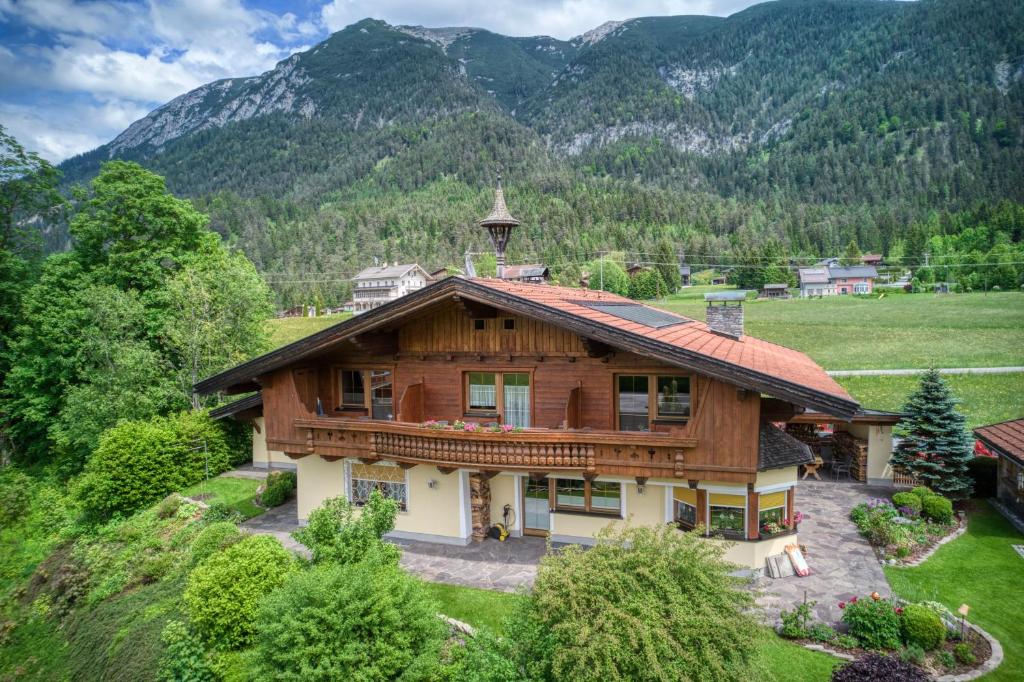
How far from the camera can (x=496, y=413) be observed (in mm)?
15812

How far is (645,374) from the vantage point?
14.4 metres

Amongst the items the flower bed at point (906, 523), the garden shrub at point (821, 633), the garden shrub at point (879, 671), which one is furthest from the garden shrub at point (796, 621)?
the flower bed at point (906, 523)

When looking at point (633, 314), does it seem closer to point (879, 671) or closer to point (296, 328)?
point (879, 671)

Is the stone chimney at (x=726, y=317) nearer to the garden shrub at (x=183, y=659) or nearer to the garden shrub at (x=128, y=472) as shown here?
the garden shrub at (x=183, y=659)

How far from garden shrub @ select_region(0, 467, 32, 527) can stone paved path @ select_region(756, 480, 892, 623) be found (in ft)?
99.9

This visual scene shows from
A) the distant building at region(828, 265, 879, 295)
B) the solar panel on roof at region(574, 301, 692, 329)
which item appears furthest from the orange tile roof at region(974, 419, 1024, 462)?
the distant building at region(828, 265, 879, 295)

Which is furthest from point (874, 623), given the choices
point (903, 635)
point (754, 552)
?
point (754, 552)

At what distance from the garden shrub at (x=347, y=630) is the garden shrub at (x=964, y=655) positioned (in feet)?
31.2

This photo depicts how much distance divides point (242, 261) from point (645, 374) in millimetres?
27104

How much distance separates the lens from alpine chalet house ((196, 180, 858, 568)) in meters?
12.7

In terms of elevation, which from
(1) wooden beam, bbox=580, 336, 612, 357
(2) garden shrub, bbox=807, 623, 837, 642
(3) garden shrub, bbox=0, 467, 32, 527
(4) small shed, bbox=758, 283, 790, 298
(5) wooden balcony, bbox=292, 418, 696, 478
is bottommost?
(3) garden shrub, bbox=0, 467, 32, 527

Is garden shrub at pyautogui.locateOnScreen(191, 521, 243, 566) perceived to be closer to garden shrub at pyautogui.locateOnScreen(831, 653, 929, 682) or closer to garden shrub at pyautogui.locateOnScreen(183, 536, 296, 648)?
garden shrub at pyautogui.locateOnScreen(183, 536, 296, 648)

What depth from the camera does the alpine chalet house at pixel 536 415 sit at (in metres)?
12.7

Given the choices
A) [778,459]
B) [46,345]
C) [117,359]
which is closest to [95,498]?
[117,359]
